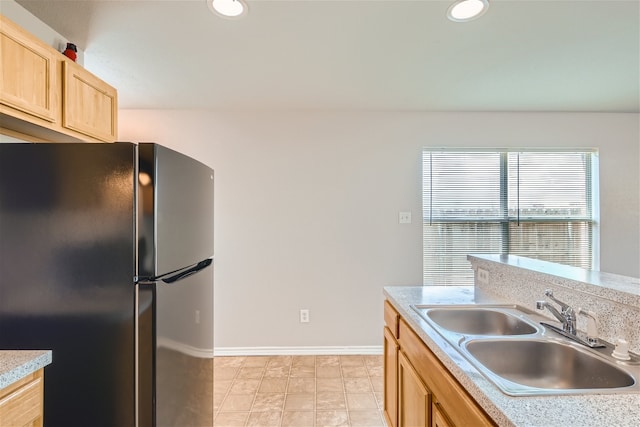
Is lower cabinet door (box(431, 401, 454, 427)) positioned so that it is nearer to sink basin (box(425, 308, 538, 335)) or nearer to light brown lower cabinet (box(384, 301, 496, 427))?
light brown lower cabinet (box(384, 301, 496, 427))

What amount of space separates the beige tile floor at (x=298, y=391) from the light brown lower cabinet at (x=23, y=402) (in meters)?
1.31

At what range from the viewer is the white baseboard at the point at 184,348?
1.21 meters

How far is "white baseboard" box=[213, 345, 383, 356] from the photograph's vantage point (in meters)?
2.99

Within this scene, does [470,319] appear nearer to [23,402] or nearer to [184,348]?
[184,348]

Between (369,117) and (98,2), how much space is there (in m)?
2.18

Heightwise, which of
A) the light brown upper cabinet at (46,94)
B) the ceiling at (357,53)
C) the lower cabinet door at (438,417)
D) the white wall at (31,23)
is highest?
the ceiling at (357,53)

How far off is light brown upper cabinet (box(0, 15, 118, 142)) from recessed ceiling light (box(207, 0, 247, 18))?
2.65 ft

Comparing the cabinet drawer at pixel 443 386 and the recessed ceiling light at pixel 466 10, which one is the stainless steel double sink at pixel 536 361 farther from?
the recessed ceiling light at pixel 466 10

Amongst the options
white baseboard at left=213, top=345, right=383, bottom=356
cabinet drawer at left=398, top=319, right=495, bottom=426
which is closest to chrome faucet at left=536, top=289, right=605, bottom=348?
cabinet drawer at left=398, top=319, right=495, bottom=426

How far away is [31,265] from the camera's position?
1.14 meters

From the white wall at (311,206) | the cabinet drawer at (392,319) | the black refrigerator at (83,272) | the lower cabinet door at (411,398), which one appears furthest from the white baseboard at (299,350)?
the black refrigerator at (83,272)

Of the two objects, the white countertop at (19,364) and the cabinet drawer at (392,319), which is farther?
the cabinet drawer at (392,319)

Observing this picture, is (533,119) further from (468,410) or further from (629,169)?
(468,410)

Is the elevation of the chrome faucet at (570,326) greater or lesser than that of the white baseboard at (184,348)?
greater
